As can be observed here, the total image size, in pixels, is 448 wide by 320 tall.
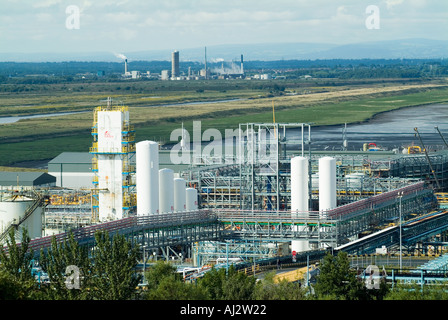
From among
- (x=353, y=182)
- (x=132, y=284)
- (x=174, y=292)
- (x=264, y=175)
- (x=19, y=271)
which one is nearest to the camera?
(x=174, y=292)

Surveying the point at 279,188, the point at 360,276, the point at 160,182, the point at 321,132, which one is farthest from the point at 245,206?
the point at 321,132

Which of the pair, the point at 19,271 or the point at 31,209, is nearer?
the point at 19,271

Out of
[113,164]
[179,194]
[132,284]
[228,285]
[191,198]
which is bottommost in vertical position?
[191,198]

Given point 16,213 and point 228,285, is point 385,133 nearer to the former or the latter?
point 16,213

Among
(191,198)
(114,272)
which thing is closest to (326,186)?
(191,198)

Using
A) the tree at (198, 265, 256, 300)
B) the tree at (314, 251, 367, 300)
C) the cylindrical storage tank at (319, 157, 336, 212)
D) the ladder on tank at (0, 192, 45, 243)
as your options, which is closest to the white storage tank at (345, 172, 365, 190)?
the cylindrical storage tank at (319, 157, 336, 212)

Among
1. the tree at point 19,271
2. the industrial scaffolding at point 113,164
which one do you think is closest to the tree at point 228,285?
Result: the tree at point 19,271
